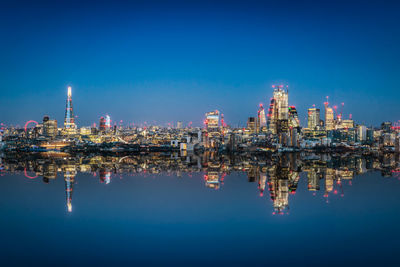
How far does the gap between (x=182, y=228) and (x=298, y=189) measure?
5.74 metres

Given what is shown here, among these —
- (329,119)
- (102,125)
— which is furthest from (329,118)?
(102,125)

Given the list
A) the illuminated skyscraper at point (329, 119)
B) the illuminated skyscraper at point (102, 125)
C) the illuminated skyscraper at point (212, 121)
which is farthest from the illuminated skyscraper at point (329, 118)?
the illuminated skyscraper at point (102, 125)

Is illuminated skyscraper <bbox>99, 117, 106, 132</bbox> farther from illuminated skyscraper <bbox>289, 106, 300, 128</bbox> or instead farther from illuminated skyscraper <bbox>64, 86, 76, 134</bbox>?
illuminated skyscraper <bbox>289, 106, 300, 128</bbox>

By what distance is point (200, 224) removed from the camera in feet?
24.5

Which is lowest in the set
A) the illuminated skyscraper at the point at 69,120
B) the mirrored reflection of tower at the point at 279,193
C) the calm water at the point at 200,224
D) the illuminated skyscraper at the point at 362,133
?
the calm water at the point at 200,224

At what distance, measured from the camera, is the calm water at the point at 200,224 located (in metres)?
5.64

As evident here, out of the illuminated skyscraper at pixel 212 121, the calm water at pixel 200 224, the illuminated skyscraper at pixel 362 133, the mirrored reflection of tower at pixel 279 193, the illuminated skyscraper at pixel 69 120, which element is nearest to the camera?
the calm water at pixel 200 224

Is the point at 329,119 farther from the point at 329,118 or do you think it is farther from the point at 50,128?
the point at 50,128

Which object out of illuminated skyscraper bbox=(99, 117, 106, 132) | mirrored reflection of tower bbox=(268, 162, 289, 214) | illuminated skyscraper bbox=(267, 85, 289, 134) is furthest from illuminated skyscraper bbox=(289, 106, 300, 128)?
mirrored reflection of tower bbox=(268, 162, 289, 214)

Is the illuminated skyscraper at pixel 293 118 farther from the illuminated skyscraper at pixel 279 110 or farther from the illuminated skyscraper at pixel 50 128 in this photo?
the illuminated skyscraper at pixel 50 128

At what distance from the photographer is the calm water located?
5645mm

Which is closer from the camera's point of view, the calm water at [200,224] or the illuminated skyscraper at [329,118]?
the calm water at [200,224]

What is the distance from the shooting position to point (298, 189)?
1167 cm

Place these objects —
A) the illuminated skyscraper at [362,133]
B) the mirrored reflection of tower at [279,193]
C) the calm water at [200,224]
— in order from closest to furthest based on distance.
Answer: the calm water at [200,224] → the mirrored reflection of tower at [279,193] → the illuminated skyscraper at [362,133]
